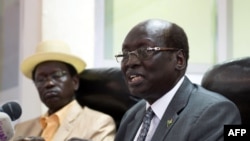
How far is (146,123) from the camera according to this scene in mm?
1536

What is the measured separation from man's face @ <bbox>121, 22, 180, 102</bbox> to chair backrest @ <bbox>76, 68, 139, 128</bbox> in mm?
541

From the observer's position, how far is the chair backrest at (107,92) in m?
2.09

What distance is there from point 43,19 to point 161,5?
2.92 ft

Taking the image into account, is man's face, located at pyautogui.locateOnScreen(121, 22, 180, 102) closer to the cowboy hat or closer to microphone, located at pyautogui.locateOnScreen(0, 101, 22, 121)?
microphone, located at pyautogui.locateOnScreen(0, 101, 22, 121)

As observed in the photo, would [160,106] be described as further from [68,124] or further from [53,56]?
[53,56]

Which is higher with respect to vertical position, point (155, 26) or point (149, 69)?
point (155, 26)

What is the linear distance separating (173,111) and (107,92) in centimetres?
75

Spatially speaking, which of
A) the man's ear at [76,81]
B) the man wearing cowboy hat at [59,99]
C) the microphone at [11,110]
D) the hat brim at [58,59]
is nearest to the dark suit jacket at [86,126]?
the man wearing cowboy hat at [59,99]

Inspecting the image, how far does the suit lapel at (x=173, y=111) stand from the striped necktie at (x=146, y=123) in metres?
0.09

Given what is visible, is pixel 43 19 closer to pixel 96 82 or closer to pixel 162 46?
pixel 96 82

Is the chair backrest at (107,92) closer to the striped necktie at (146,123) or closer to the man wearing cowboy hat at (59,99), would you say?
the man wearing cowboy hat at (59,99)

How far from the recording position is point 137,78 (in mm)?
1521

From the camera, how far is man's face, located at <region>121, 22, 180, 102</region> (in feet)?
4.93

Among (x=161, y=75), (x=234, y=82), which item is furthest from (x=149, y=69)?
(x=234, y=82)
